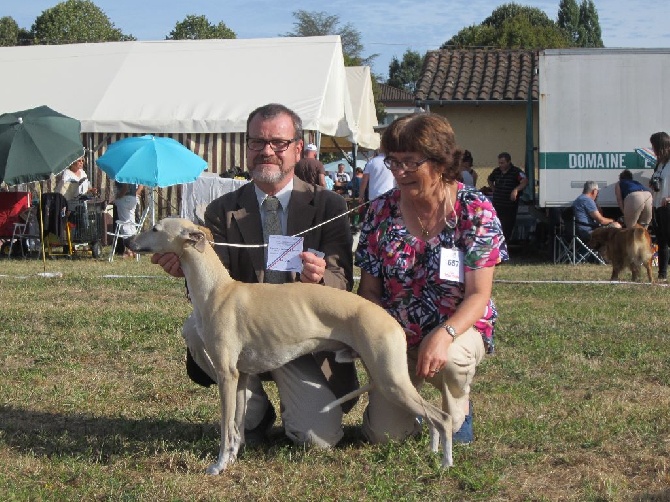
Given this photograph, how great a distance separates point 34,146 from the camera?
13734mm

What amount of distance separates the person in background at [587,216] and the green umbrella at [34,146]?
7836 millimetres

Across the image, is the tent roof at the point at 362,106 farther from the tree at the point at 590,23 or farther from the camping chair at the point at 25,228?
the tree at the point at 590,23

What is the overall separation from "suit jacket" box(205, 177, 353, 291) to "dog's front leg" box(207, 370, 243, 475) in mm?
663

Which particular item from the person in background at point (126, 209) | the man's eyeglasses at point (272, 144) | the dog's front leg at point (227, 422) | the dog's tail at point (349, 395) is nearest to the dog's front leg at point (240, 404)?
the dog's front leg at point (227, 422)

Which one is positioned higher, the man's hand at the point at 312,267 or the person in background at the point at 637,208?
the person in background at the point at 637,208

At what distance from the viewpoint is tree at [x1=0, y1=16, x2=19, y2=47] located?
6081cm

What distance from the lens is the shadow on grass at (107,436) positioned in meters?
4.41

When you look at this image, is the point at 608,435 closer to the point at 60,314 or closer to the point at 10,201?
the point at 60,314

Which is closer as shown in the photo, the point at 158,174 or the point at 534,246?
the point at 158,174

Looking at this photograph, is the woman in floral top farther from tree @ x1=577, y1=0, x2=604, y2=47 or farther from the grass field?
tree @ x1=577, y1=0, x2=604, y2=47

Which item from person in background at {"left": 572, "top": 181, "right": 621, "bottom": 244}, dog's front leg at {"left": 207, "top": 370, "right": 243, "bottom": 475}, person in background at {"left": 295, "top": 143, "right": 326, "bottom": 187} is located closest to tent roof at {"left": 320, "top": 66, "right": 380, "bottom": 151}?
person in background at {"left": 572, "top": 181, "right": 621, "bottom": 244}

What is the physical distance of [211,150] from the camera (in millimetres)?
17281

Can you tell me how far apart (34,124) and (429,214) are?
431 inches

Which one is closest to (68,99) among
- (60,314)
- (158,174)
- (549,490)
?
(158,174)
